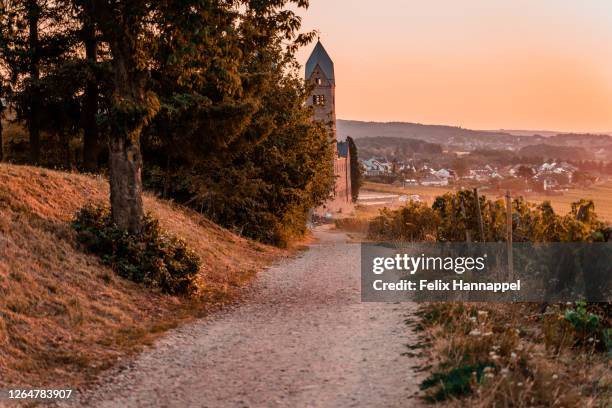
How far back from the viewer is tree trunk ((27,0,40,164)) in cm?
2789

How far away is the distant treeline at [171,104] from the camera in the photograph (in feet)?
49.1

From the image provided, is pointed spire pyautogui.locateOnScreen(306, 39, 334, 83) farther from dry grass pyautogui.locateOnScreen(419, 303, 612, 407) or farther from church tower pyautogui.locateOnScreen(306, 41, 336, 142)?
dry grass pyautogui.locateOnScreen(419, 303, 612, 407)

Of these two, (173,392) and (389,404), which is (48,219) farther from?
(389,404)

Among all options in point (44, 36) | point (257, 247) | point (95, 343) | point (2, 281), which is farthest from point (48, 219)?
point (44, 36)

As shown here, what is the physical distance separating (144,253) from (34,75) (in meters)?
17.6

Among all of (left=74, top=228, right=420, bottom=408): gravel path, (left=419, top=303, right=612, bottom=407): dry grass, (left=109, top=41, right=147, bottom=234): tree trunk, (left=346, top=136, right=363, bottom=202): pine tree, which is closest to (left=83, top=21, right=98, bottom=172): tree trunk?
(left=109, top=41, right=147, bottom=234): tree trunk

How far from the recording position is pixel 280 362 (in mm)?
9930

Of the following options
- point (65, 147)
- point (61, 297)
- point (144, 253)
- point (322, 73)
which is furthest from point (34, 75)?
point (322, 73)

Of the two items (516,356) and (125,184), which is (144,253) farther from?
(516,356)

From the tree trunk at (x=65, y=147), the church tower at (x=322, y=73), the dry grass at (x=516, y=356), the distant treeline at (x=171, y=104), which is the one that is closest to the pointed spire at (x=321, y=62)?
the church tower at (x=322, y=73)

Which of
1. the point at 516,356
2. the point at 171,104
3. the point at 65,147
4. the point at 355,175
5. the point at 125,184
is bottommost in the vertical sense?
the point at 516,356

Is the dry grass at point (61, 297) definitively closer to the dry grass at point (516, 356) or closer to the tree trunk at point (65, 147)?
the dry grass at point (516, 356)

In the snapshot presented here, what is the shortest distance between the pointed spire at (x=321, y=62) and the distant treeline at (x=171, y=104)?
6454 centimetres

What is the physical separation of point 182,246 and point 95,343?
5.42 metres
